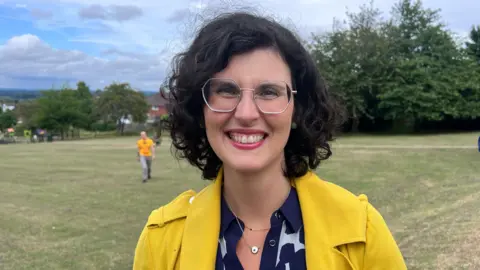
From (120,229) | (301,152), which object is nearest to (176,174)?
(120,229)

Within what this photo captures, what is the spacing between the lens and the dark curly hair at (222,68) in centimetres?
187

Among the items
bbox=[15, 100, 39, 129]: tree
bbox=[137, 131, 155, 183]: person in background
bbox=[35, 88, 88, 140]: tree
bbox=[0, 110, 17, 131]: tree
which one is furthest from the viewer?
bbox=[0, 110, 17, 131]: tree

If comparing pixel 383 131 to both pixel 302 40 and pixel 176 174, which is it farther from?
pixel 302 40

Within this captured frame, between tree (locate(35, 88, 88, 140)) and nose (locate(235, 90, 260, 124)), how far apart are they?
210 feet

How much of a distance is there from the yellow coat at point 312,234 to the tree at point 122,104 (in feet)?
196

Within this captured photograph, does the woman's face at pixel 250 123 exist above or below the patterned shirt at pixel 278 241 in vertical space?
above

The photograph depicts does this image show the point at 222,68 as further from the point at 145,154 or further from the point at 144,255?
the point at 145,154

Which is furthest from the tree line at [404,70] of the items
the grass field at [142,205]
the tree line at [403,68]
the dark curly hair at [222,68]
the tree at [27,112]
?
the tree at [27,112]

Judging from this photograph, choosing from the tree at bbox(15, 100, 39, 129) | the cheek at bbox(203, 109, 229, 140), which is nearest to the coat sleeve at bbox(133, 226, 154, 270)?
the cheek at bbox(203, 109, 229, 140)

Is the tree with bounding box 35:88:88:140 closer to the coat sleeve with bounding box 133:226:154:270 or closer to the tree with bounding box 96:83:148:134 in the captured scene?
the tree with bounding box 96:83:148:134

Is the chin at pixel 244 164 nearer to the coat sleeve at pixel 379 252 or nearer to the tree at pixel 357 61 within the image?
the coat sleeve at pixel 379 252

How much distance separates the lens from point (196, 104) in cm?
204

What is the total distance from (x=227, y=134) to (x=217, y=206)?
12.6 inches

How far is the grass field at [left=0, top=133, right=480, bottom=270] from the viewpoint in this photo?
23.5 ft
